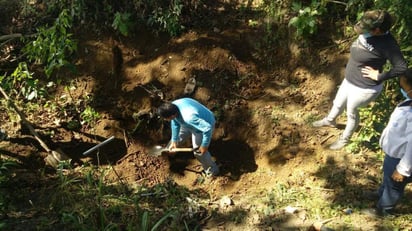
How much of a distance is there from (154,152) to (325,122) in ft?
6.93

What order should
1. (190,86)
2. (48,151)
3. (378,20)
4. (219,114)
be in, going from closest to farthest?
(378,20) < (48,151) < (219,114) < (190,86)

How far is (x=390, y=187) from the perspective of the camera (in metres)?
3.16

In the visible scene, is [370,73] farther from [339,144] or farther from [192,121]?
[192,121]

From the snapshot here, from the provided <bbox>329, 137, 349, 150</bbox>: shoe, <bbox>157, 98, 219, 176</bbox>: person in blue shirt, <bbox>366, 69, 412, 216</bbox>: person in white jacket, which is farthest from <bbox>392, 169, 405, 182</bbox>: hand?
<bbox>157, 98, 219, 176</bbox>: person in blue shirt

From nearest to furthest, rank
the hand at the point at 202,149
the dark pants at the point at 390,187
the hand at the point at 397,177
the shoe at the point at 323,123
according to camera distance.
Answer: the hand at the point at 397,177 → the dark pants at the point at 390,187 → the hand at the point at 202,149 → the shoe at the point at 323,123

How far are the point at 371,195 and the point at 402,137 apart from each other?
3.39 feet

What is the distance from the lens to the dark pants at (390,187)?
9.94 feet

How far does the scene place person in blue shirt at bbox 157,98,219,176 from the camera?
3.75 metres

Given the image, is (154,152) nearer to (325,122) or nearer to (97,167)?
(97,167)

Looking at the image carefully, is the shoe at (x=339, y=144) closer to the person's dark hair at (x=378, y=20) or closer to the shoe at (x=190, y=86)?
the person's dark hair at (x=378, y=20)

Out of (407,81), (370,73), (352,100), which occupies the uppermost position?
(407,81)

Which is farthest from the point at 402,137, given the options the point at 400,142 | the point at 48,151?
the point at 48,151

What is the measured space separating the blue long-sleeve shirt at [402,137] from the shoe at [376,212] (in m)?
0.75

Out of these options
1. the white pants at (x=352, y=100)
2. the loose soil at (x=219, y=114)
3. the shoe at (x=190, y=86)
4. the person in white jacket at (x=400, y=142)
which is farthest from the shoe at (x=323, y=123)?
the shoe at (x=190, y=86)
